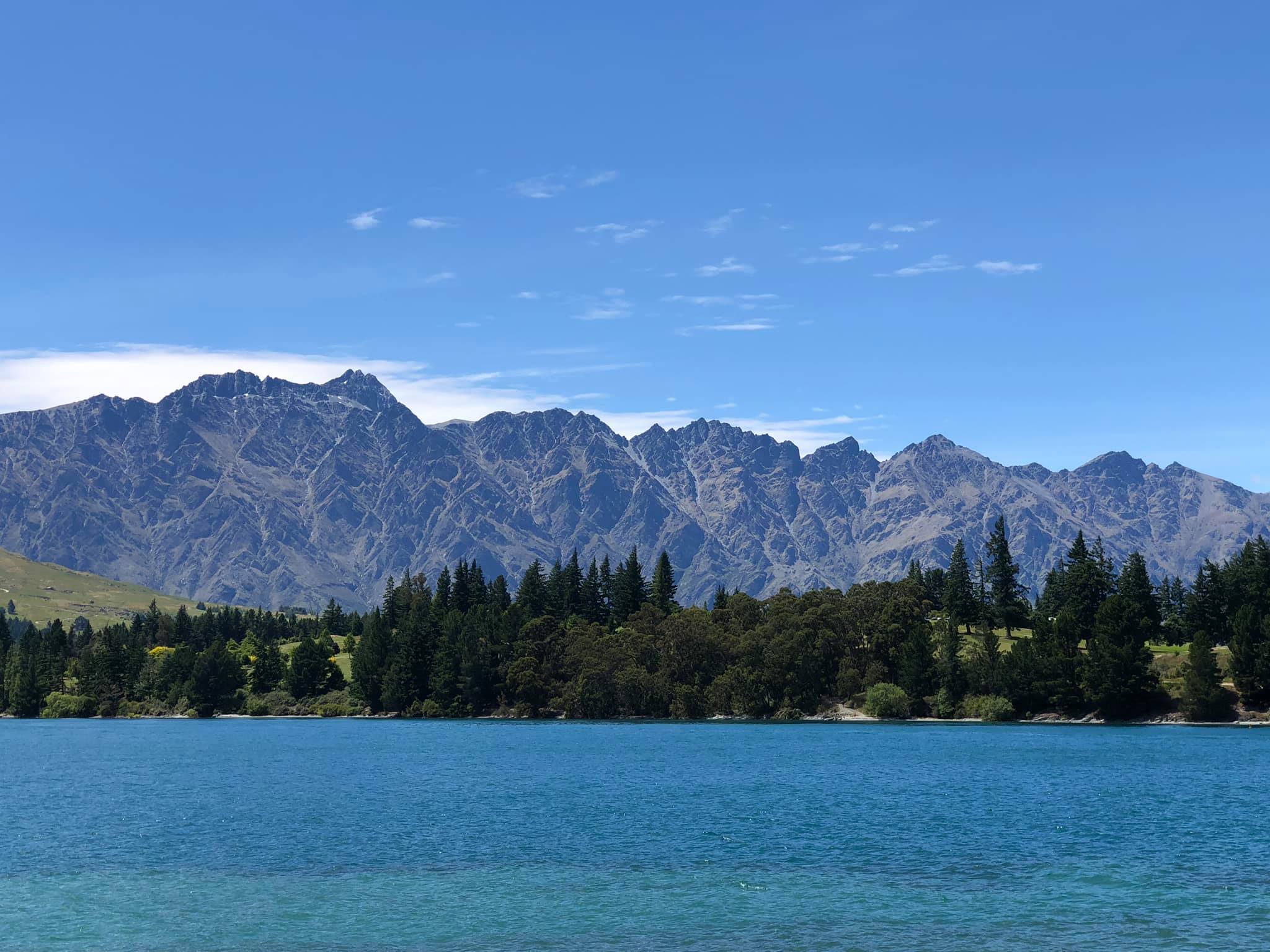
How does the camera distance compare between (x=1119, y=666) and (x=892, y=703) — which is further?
(x=892, y=703)

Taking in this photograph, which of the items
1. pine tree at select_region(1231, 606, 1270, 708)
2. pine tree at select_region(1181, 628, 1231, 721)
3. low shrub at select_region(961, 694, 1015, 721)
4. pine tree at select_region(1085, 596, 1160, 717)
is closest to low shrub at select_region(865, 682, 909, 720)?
low shrub at select_region(961, 694, 1015, 721)

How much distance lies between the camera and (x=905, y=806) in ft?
286

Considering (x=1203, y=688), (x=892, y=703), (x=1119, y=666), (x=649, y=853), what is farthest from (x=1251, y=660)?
(x=649, y=853)

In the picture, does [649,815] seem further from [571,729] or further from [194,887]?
[571,729]

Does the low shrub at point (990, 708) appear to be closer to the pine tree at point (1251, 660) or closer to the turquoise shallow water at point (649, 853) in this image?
the pine tree at point (1251, 660)

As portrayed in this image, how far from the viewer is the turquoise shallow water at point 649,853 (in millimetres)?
48688

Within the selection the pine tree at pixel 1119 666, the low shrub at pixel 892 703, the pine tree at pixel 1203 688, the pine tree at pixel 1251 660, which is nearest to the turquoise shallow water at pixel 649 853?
the pine tree at pixel 1203 688

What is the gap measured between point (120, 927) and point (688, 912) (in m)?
23.0

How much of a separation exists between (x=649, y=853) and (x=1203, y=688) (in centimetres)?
13188

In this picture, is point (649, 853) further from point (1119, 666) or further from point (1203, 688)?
point (1203, 688)

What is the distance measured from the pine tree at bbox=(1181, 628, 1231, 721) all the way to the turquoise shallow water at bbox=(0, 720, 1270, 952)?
4480cm

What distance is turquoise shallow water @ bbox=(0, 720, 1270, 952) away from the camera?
48.7 meters

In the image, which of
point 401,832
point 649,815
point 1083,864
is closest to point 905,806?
point 649,815

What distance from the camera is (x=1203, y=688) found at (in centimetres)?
17288
